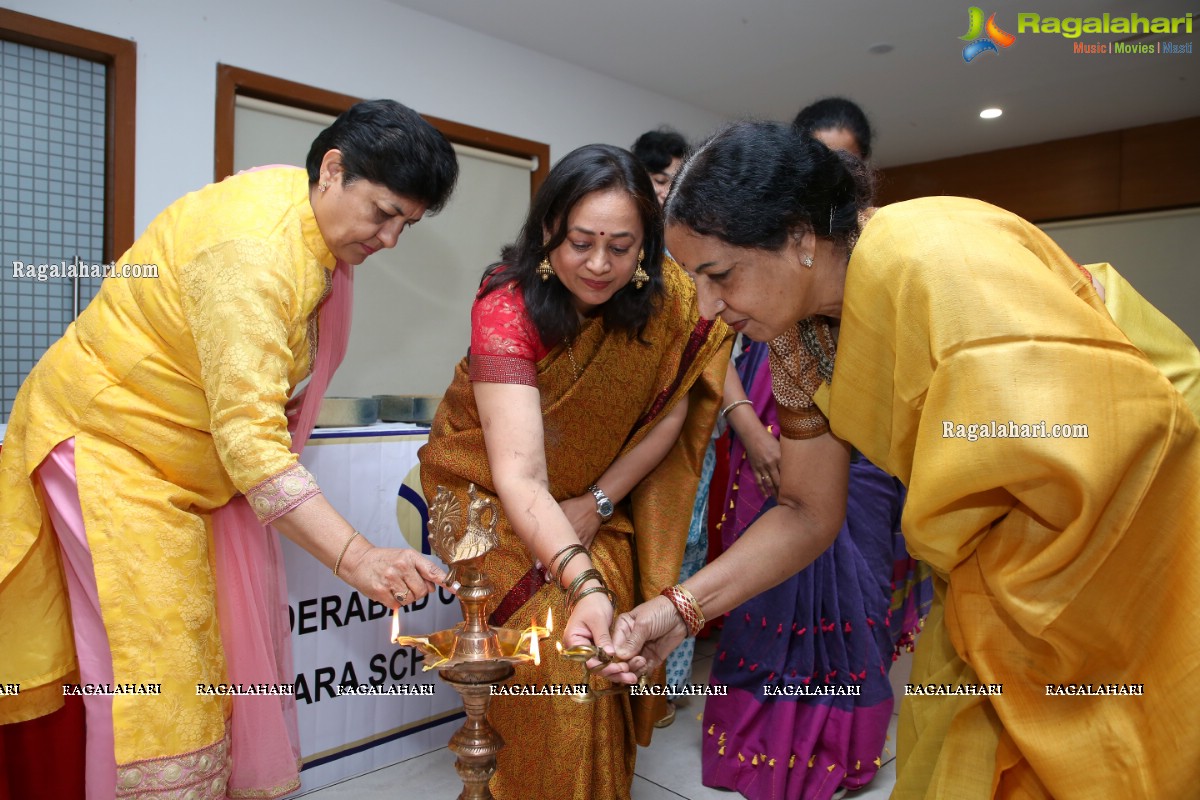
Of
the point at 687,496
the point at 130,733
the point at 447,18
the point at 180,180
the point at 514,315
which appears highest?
the point at 447,18

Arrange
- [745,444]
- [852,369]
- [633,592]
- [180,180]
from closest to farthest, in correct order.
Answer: [852,369] → [633,592] → [745,444] → [180,180]

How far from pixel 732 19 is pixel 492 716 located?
3.74 m

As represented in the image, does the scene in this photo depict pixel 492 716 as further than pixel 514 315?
Yes

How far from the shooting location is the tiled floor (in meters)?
2.33

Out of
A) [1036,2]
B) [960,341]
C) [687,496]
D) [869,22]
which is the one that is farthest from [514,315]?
[1036,2]

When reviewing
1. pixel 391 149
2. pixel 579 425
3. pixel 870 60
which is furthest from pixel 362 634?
pixel 870 60

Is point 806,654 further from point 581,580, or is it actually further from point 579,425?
point 581,580

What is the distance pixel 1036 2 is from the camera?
425 centimetres

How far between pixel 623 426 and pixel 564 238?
0.48m

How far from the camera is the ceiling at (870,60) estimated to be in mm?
4273

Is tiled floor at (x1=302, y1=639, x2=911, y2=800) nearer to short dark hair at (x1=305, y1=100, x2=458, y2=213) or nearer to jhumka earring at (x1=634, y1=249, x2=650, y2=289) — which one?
jhumka earring at (x1=634, y1=249, x2=650, y2=289)

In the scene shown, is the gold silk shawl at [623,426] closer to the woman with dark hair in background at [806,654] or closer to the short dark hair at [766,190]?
the woman with dark hair in background at [806,654]

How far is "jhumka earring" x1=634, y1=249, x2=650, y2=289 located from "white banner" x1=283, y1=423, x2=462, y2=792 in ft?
3.34

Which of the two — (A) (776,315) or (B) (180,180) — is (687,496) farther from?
(B) (180,180)
